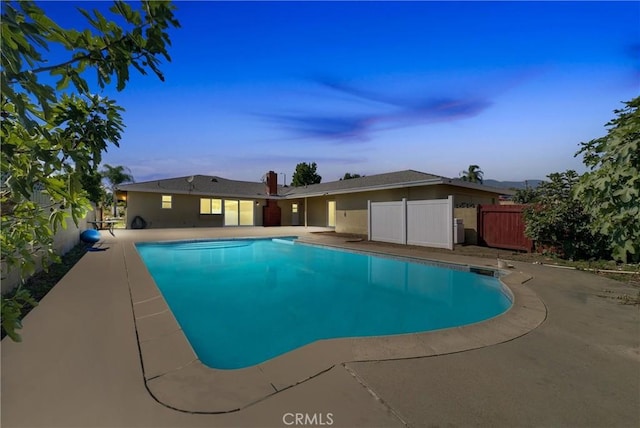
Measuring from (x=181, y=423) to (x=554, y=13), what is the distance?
30.9ft

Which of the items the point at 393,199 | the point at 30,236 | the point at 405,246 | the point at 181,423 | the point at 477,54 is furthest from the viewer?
the point at 393,199

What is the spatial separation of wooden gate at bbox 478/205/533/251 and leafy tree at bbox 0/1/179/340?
11834mm

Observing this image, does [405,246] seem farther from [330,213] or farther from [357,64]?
[330,213]

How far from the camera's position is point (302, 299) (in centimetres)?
673

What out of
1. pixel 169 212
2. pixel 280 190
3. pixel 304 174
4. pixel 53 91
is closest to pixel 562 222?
pixel 53 91

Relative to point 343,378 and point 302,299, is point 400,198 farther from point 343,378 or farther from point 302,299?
point 343,378

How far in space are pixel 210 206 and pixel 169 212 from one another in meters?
2.91

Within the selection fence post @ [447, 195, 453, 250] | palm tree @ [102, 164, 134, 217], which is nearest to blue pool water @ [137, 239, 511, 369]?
fence post @ [447, 195, 453, 250]

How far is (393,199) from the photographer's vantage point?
16047 millimetres

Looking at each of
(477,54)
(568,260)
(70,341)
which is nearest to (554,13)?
(477,54)

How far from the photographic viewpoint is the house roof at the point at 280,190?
14792 millimetres

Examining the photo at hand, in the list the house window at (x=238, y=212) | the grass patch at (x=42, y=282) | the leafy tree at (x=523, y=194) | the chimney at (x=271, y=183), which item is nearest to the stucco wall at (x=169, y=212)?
the house window at (x=238, y=212)

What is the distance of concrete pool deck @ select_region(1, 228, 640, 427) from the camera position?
2113 millimetres

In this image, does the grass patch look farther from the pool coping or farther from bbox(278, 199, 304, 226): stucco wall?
bbox(278, 199, 304, 226): stucco wall
